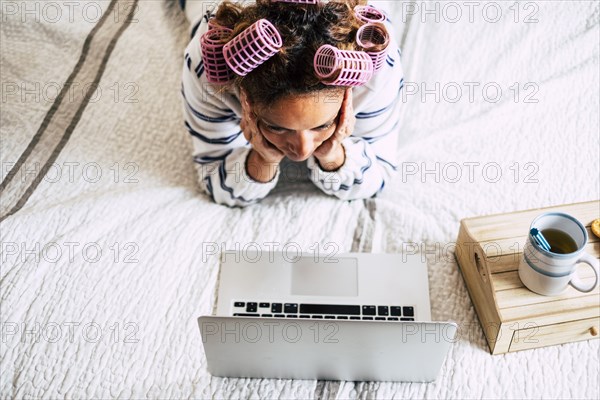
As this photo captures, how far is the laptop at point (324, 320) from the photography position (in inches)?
28.8

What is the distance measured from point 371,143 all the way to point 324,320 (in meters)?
0.38

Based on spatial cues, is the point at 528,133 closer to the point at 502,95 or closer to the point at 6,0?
the point at 502,95

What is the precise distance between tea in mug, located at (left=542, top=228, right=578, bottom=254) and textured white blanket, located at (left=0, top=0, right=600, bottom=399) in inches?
5.8

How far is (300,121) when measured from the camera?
75 centimetres

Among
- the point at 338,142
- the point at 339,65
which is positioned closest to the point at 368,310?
the point at 338,142

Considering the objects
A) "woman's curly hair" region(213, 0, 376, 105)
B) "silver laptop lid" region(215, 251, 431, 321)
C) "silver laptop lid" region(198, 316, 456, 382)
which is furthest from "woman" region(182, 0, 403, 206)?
"silver laptop lid" region(198, 316, 456, 382)

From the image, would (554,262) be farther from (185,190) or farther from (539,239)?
(185,190)

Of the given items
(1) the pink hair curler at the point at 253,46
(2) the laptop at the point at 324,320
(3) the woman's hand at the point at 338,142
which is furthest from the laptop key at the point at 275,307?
(1) the pink hair curler at the point at 253,46

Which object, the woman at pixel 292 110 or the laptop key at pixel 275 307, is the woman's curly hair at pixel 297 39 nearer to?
the woman at pixel 292 110

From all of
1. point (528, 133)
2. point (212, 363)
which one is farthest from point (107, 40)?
point (528, 133)

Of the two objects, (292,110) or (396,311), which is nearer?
(292,110)

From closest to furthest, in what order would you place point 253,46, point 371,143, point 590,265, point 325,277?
point 253,46 → point 590,265 → point 325,277 → point 371,143

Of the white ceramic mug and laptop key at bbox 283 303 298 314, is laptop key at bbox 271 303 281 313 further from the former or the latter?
the white ceramic mug

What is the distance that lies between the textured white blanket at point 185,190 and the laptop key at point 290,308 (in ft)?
0.31
